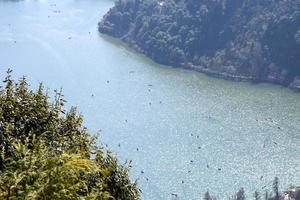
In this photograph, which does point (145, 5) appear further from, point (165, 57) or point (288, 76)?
point (288, 76)

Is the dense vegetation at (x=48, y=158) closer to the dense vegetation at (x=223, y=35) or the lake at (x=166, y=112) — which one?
the lake at (x=166, y=112)

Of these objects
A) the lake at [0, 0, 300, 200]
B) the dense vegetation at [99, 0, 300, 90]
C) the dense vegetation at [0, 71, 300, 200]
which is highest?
the dense vegetation at [0, 71, 300, 200]

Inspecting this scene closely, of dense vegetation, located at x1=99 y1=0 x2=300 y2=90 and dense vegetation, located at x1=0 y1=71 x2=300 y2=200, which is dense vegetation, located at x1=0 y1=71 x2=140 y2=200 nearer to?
dense vegetation, located at x1=0 y1=71 x2=300 y2=200

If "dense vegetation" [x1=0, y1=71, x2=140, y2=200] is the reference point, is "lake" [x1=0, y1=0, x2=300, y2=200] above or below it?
below

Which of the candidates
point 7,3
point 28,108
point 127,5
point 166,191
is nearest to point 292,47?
point 127,5

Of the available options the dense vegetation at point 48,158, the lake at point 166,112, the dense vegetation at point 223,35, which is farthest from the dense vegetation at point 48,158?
the dense vegetation at point 223,35

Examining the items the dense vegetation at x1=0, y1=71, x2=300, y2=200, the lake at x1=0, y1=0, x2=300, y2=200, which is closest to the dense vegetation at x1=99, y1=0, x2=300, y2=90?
the lake at x1=0, y1=0, x2=300, y2=200

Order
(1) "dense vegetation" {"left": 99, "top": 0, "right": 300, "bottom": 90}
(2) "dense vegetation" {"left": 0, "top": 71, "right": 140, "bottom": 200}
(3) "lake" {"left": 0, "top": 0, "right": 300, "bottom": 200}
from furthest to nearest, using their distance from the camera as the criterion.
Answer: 1. (1) "dense vegetation" {"left": 99, "top": 0, "right": 300, "bottom": 90}
2. (3) "lake" {"left": 0, "top": 0, "right": 300, "bottom": 200}
3. (2) "dense vegetation" {"left": 0, "top": 71, "right": 140, "bottom": 200}
